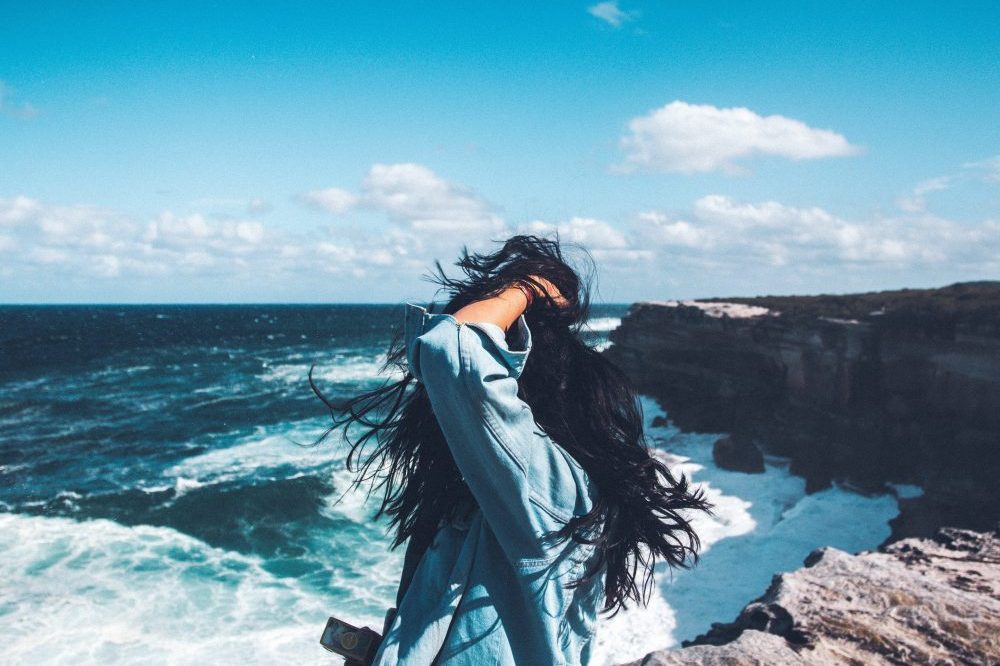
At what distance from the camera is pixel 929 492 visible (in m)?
11.6

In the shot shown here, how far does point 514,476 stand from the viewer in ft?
4.45

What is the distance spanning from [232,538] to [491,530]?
12.0 meters

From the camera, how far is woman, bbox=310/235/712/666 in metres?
1.33

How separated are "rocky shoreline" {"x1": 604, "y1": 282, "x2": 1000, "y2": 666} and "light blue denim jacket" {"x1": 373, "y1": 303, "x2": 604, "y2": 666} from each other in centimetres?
182

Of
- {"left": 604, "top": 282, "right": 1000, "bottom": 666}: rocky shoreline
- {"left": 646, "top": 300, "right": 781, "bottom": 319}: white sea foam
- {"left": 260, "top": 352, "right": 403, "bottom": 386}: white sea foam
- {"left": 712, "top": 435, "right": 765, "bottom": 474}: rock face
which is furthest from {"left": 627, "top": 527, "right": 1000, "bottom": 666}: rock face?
{"left": 260, "top": 352, "right": 403, "bottom": 386}: white sea foam

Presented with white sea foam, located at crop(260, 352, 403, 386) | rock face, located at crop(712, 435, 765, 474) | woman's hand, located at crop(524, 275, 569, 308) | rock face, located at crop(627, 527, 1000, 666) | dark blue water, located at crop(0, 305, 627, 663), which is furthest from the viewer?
white sea foam, located at crop(260, 352, 403, 386)

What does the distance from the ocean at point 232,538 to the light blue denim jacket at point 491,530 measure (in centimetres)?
45

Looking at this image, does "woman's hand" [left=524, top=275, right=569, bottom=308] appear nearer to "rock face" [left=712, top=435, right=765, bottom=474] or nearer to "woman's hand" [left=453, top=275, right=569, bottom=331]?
"woman's hand" [left=453, top=275, right=569, bottom=331]

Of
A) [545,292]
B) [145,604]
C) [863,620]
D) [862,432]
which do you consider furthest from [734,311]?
[545,292]

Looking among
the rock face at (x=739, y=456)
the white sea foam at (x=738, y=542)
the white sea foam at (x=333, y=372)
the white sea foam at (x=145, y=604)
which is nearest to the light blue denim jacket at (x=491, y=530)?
the white sea foam at (x=738, y=542)

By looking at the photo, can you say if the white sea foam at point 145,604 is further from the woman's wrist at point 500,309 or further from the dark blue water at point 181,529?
the woman's wrist at point 500,309

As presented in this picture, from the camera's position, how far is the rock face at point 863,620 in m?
3.05

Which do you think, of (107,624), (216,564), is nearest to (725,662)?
(107,624)

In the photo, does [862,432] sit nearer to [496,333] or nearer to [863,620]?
[863,620]
